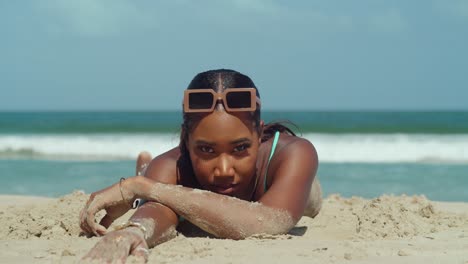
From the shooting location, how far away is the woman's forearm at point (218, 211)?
123 inches

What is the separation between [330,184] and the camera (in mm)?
9836

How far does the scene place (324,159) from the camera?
17219 mm

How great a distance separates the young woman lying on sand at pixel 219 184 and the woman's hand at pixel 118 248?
0.15 meters

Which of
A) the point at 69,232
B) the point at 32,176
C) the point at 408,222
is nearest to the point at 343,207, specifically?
the point at 408,222

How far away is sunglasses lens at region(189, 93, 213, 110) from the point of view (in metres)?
3.28

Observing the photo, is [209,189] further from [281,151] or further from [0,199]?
[0,199]

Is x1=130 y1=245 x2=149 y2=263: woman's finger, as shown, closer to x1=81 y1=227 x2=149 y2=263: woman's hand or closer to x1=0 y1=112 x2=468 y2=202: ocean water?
x1=81 y1=227 x2=149 y2=263: woman's hand

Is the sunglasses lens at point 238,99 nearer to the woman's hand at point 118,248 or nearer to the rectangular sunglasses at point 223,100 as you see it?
the rectangular sunglasses at point 223,100

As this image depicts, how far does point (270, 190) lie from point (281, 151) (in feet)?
1.13

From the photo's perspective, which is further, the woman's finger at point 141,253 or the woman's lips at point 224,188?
the woman's lips at point 224,188

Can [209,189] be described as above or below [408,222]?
above

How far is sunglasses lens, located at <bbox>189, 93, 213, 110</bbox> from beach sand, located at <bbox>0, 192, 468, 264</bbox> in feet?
2.32

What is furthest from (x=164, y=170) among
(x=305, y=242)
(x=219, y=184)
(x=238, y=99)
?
(x=305, y=242)

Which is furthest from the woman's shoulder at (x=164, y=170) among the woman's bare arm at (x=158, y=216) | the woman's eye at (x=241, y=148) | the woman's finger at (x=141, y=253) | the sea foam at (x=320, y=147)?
the sea foam at (x=320, y=147)
